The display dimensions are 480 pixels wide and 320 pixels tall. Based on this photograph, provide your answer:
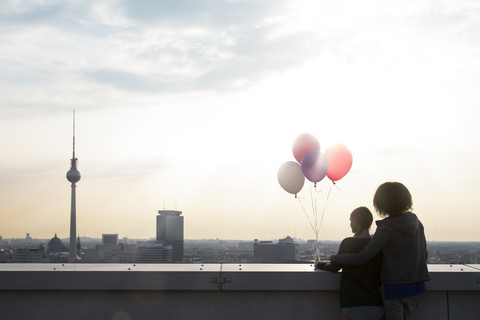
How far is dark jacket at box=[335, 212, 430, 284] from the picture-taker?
4453 mm

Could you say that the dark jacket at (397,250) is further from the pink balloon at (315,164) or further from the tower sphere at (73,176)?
the tower sphere at (73,176)

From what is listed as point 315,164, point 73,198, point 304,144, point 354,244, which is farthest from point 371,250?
point 73,198

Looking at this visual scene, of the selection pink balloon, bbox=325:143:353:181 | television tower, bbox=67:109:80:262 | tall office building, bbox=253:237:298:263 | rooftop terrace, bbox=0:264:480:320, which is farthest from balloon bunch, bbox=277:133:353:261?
television tower, bbox=67:109:80:262

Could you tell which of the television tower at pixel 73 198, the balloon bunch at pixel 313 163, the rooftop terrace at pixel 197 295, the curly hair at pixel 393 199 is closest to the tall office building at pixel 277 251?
the balloon bunch at pixel 313 163

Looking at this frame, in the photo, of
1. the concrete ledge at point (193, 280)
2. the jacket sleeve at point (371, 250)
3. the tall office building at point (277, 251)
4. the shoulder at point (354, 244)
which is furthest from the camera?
the tall office building at point (277, 251)

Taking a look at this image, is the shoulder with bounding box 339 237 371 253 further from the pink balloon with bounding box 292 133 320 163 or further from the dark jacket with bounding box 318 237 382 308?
the pink balloon with bounding box 292 133 320 163

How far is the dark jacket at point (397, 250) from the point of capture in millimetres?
4453

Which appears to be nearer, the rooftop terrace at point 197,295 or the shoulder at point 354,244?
the shoulder at point 354,244

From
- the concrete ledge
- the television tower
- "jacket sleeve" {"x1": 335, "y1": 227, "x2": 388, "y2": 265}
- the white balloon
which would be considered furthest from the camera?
the television tower

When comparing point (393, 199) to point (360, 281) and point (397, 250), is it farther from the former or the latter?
point (360, 281)

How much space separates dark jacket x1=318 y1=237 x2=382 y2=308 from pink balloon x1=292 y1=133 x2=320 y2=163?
13.0ft

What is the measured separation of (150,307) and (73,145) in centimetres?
16585

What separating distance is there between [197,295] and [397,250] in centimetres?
180

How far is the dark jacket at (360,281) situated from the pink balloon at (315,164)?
358 cm
